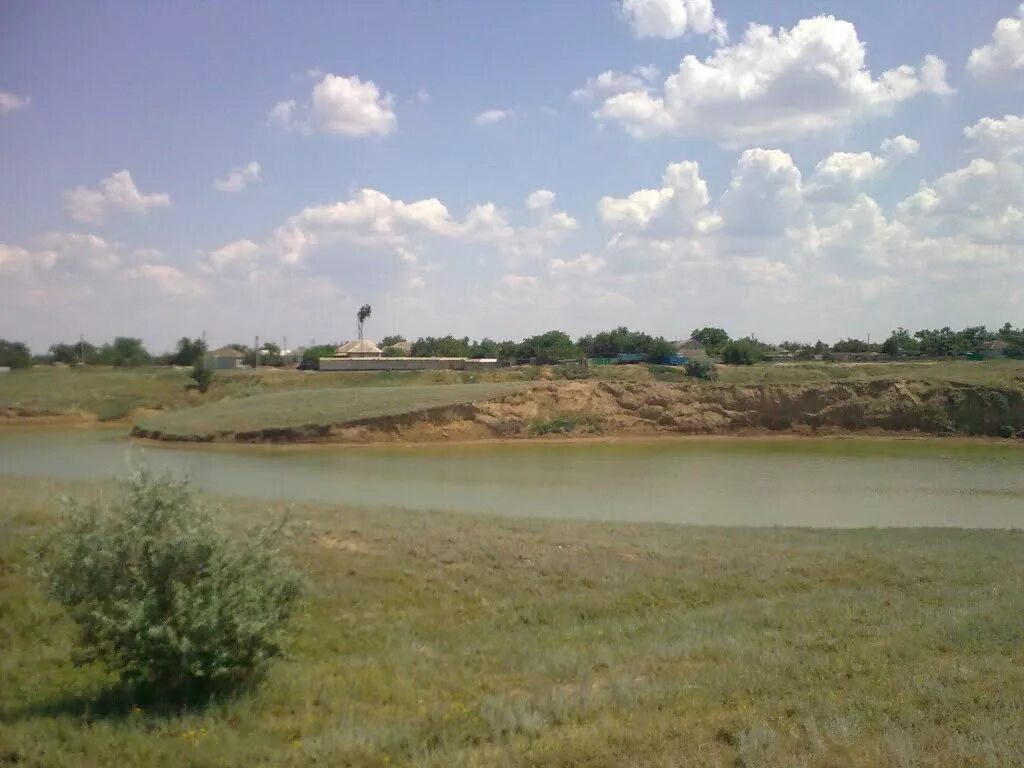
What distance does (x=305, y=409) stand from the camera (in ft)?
184

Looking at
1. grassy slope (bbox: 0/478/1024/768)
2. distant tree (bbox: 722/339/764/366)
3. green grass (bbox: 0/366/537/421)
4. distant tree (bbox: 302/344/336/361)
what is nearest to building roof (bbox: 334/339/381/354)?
distant tree (bbox: 302/344/336/361)

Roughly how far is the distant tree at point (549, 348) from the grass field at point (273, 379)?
26.1m

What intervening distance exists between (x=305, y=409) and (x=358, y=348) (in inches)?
2429

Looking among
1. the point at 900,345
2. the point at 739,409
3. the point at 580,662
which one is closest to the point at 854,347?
the point at 900,345

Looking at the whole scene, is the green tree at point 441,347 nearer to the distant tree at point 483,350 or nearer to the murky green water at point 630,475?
the distant tree at point 483,350

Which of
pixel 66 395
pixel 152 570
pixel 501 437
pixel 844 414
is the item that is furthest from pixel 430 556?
pixel 66 395

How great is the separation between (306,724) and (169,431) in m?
48.9

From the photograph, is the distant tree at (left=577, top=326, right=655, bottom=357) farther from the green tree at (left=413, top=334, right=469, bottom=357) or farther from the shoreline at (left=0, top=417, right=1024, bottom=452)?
the shoreline at (left=0, top=417, right=1024, bottom=452)

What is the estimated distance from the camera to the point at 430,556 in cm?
1441

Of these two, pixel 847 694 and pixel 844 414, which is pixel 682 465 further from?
pixel 847 694

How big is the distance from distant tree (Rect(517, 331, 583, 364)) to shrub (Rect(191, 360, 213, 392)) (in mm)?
40293

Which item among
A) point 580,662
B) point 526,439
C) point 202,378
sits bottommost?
point 526,439

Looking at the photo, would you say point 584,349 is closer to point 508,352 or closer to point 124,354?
point 508,352

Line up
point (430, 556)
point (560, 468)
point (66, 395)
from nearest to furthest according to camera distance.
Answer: point (430, 556) → point (560, 468) → point (66, 395)
